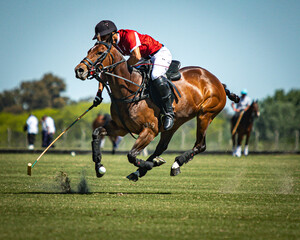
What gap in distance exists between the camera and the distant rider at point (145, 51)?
9.42 meters

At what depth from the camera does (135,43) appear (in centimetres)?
950

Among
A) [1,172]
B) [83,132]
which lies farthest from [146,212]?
[83,132]

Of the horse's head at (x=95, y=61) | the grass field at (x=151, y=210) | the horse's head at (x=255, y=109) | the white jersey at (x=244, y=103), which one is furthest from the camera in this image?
the white jersey at (x=244, y=103)

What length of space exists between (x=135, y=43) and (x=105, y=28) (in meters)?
0.60

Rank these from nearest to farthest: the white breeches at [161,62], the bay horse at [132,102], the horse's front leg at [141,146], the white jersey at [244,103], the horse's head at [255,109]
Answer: the bay horse at [132,102], the horse's front leg at [141,146], the white breeches at [161,62], the horse's head at [255,109], the white jersey at [244,103]

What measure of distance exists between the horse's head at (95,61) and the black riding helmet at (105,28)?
180 millimetres

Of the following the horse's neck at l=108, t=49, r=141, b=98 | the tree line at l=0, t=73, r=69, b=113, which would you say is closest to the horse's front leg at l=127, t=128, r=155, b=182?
the horse's neck at l=108, t=49, r=141, b=98

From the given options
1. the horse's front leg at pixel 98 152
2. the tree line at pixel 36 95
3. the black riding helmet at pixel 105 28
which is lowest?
the horse's front leg at pixel 98 152

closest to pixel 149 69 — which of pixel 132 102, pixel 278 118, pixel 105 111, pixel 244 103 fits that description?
pixel 132 102

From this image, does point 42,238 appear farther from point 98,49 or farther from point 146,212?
point 98,49

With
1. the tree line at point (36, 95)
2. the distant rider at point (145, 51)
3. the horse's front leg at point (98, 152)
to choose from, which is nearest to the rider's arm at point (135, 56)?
the distant rider at point (145, 51)

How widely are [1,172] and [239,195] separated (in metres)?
7.48

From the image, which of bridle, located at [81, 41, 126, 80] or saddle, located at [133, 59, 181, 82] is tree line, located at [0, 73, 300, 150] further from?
bridle, located at [81, 41, 126, 80]

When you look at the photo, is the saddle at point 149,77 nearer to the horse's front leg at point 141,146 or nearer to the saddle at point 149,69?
the saddle at point 149,69
